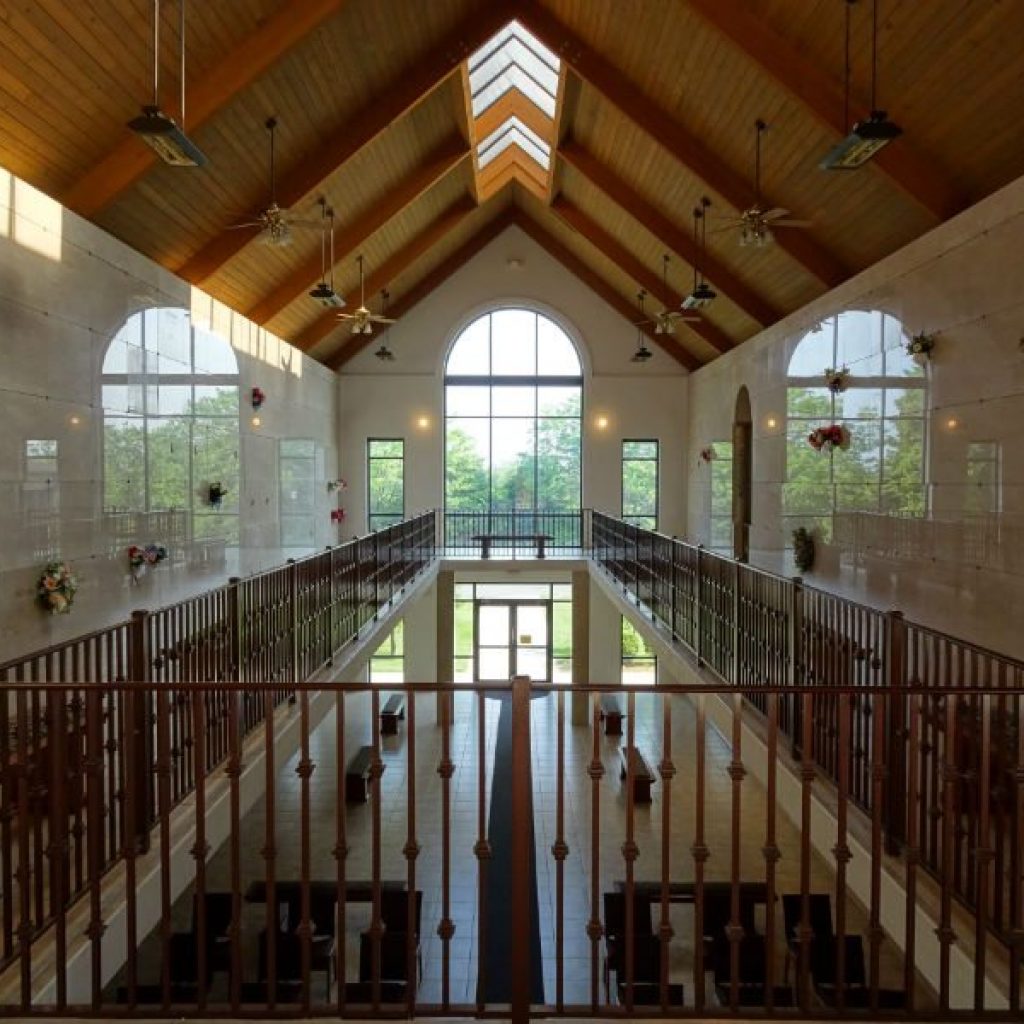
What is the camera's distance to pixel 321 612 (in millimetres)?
6531

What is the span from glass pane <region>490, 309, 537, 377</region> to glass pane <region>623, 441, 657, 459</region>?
2.53 m

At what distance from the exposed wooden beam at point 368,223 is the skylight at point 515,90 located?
64cm

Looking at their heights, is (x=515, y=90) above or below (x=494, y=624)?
above

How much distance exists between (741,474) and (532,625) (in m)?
5.71

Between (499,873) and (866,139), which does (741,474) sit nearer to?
(499,873)

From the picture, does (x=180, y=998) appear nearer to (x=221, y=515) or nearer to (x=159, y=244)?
(x=221, y=515)

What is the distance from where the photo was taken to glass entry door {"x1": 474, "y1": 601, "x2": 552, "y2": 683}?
52.4 ft

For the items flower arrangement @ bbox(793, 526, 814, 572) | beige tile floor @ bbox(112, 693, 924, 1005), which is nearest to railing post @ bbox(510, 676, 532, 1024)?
beige tile floor @ bbox(112, 693, 924, 1005)

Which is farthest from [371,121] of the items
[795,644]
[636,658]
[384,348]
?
[636,658]

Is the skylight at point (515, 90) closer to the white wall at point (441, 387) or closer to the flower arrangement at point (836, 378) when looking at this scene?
the white wall at point (441, 387)

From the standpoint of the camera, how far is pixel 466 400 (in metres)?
16.1

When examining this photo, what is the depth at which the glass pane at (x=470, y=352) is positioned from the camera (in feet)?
52.3

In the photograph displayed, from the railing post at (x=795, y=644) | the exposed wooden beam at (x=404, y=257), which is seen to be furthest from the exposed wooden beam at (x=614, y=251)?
the railing post at (x=795, y=644)

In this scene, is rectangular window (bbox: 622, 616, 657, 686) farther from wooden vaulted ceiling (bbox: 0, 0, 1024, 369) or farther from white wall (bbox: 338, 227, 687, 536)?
wooden vaulted ceiling (bbox: 0, 0, 1024, 369)
